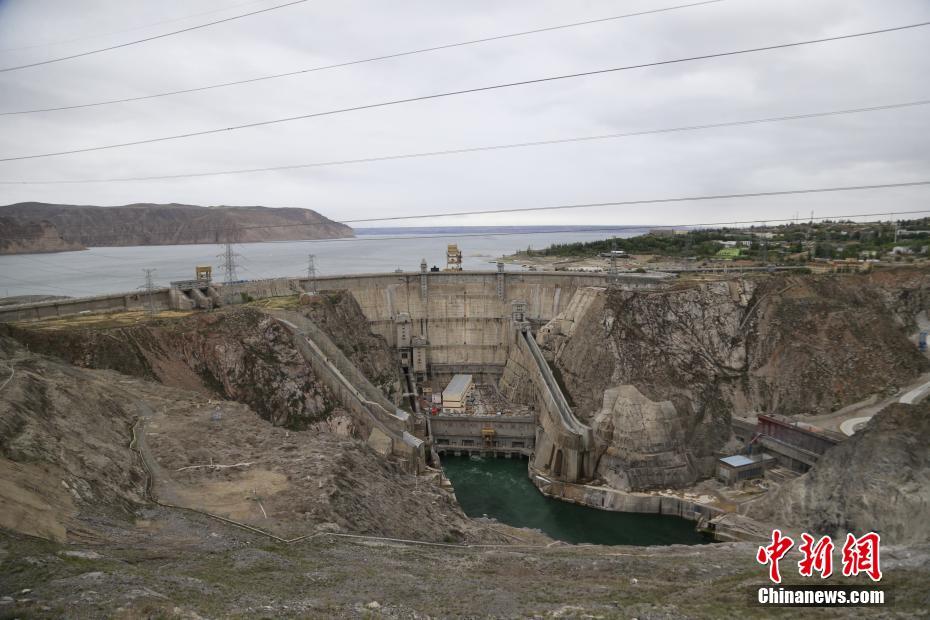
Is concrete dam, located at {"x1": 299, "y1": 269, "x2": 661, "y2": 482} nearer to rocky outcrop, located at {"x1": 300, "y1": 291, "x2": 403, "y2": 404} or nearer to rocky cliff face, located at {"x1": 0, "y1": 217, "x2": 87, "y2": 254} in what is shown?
rocky outcrop, located at {"x1": 300, "y1": 291, "x2": 403, "y2": 404}

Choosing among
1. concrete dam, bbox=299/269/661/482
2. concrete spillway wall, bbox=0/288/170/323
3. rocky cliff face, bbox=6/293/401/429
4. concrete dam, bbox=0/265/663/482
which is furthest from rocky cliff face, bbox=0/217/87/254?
rocky cliff face, bbox=6/293/401/429

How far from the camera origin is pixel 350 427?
35938 millimetres

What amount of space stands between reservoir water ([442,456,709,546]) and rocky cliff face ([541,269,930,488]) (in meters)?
3.00

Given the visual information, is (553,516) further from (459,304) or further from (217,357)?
(459,304)

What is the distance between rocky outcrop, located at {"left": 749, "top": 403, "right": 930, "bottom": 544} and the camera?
936 inches

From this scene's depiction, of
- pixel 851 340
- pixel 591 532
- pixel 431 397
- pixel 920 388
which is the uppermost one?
pixel 851 340

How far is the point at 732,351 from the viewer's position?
42.3 meters

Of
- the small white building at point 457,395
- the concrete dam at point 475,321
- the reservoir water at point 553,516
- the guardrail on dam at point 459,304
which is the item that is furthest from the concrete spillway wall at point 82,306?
the reservoir water at point 553,516

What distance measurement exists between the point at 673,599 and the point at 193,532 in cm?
1129

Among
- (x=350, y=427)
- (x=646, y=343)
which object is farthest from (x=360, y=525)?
(x=646, y=343)

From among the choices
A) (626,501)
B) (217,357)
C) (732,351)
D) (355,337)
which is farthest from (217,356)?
(732,351)

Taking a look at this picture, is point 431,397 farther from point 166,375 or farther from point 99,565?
point 99,565

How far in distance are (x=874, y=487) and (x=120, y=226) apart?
15912 cm

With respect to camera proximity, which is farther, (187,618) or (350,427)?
(350,427)
